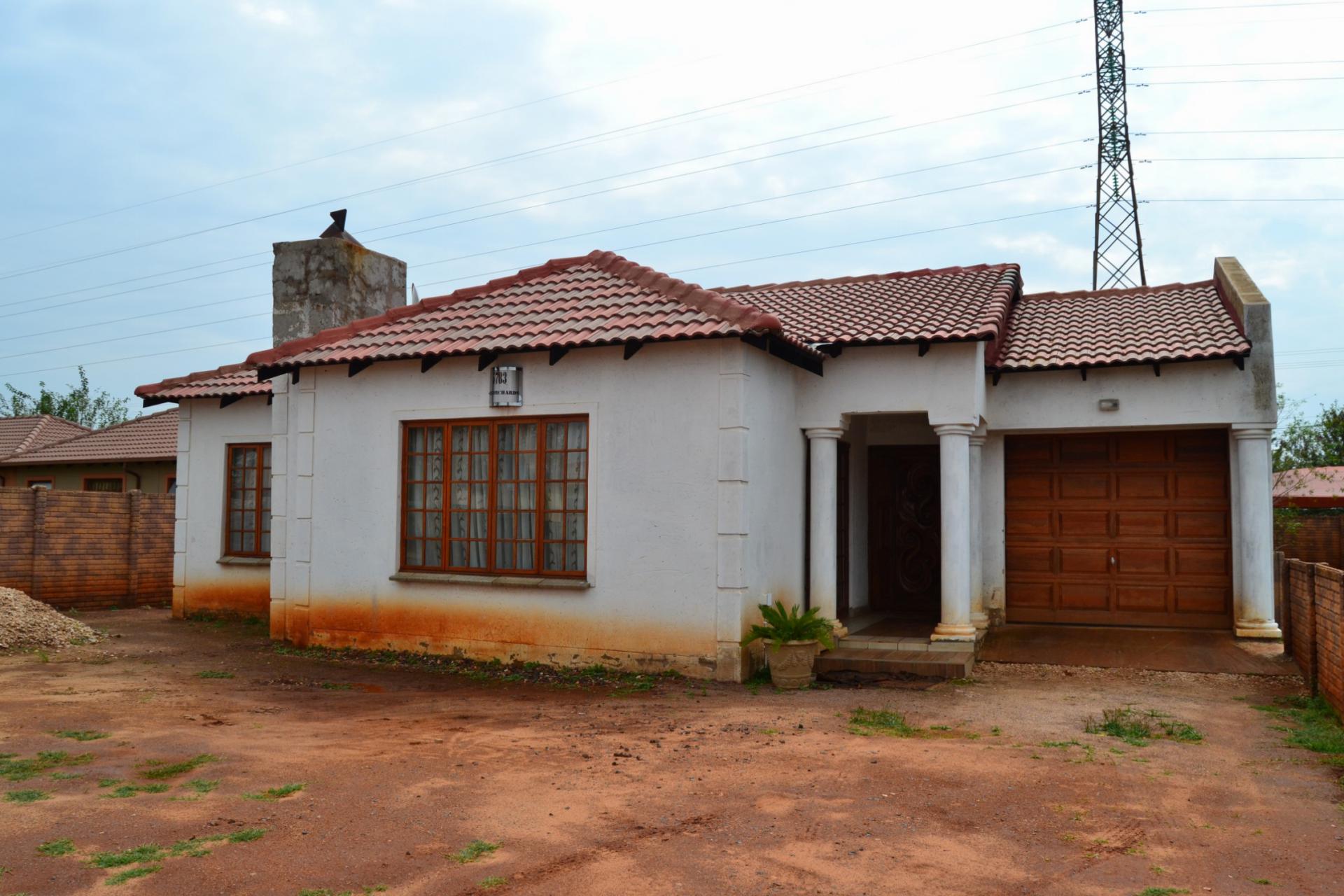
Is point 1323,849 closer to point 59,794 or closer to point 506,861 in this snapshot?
point 506,861

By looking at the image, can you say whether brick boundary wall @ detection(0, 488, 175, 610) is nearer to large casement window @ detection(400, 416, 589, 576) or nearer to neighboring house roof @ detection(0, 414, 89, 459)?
large casement window @ detection(400, 416, 589, 576)

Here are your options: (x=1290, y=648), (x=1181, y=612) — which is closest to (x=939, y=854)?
(x=1290, y=648)

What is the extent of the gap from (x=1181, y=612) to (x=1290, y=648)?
68.8 inches

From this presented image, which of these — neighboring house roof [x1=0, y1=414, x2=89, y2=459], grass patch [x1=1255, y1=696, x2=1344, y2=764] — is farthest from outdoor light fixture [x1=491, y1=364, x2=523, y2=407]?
neighboring house roof [x1=0, y1=414, x2=89, y2=459]

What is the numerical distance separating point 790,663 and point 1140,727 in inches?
119

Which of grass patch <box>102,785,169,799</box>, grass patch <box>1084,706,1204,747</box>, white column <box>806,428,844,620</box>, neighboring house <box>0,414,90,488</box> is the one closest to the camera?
grass patch <box>102,785,169,799</box>

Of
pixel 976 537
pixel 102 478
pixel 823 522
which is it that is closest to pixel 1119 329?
pixel 976 537

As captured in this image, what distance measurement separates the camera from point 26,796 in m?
5.64

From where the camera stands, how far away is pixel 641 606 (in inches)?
385

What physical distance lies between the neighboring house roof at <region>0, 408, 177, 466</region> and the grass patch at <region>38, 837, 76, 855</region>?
20053 millimetres

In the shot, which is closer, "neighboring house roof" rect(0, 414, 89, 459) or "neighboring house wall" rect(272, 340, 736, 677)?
"neighboring house wall" rect(272, 340, 736, 677)

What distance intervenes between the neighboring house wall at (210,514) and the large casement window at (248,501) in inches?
3.8

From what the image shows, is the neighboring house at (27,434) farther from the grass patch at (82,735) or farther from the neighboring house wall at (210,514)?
the grass patch at (82,735)

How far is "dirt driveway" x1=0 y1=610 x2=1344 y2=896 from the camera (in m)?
4.57
